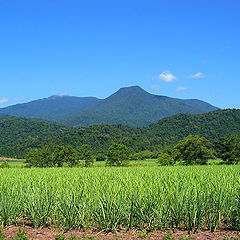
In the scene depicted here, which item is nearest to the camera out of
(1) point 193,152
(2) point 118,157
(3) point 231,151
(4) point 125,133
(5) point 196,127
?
(3) point 231,151

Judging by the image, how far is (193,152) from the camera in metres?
53.6

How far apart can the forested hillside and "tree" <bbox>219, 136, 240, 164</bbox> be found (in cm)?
4311

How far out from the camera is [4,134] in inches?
5600

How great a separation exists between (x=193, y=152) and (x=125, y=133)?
246 feet

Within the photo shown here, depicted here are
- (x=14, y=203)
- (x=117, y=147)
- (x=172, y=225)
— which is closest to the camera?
(x=172, y=225)

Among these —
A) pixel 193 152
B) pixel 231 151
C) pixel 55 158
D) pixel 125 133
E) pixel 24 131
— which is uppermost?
pixel 24 131

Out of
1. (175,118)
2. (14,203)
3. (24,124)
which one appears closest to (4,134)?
(24,124)

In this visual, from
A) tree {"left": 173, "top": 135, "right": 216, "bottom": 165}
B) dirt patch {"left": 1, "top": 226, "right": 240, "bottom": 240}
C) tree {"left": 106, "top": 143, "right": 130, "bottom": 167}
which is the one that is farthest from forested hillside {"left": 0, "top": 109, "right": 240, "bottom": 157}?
dirt patch {"left": 1, "top": 226, "right": 240, "bottom": 240}

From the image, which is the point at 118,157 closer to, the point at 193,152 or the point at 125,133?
the point at 193,152

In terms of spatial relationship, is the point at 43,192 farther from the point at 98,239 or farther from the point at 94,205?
the point at 98,239

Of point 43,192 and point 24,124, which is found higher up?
point 24,124

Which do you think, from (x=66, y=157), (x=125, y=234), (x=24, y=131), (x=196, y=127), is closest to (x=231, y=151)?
(x=66, y=157)

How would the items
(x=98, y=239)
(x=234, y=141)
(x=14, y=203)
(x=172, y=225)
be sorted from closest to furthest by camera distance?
(x=98, y=239), (x=172, y=225), (x=14, y=203), (x=234, y=141)

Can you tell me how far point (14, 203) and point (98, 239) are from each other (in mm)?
2723
